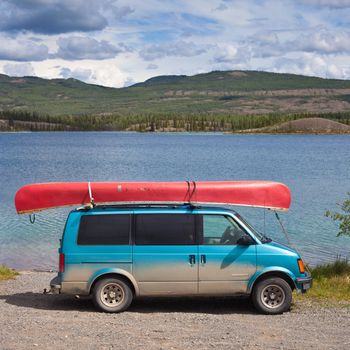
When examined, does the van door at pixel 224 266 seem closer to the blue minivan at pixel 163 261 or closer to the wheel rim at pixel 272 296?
the blue minivan at pixel 163 261

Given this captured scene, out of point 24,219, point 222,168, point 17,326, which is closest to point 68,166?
point 222,168

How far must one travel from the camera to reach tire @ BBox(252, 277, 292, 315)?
515 inches

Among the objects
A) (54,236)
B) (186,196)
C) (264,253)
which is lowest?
(54,236)

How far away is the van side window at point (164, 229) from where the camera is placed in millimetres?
13062

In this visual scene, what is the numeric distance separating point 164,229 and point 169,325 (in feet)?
6.64

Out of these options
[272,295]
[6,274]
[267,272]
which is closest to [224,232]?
[267,272]

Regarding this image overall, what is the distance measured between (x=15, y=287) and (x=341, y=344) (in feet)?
29.8

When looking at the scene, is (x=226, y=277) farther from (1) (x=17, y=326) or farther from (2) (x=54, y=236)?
(2) (x=54, y=236)

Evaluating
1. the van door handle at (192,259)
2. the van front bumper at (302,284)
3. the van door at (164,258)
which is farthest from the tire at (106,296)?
the van front bumper at (302,284)

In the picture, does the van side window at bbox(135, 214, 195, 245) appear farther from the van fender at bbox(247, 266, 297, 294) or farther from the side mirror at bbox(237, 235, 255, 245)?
the van fender at bbox(247, 266, 297, 294)

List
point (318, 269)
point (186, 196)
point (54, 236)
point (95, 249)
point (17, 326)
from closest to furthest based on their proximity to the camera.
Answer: point (17, 326) < point (95, 249) < point (186, 196) < point (318, 269) < point (54, 236)

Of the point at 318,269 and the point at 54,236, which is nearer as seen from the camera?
the point at 318,269

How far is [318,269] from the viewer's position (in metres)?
18.5

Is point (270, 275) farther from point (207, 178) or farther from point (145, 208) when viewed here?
point (207, 178)
